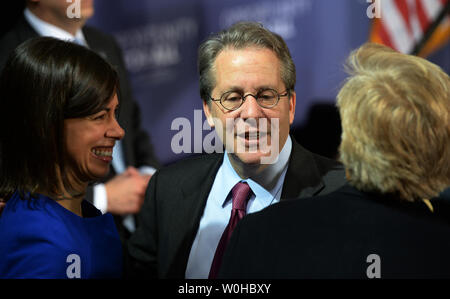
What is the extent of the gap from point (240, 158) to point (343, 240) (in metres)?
0.40

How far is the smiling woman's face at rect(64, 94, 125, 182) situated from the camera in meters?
1.56

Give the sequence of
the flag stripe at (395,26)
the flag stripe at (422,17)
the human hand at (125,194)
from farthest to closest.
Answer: the flag stripe at (422,17), the flag stripe at (395,26), the human hand at (125,194)

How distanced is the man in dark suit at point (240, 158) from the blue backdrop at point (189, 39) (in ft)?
4.01

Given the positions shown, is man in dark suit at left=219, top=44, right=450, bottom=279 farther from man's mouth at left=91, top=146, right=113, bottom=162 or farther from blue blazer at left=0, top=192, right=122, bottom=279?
man's mouth at left=91, top=146, right=113, bottom=162

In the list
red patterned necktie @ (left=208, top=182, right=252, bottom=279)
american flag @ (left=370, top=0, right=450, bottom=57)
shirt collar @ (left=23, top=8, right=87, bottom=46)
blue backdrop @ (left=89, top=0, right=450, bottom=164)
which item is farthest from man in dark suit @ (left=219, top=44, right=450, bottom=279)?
american flag @ (left=370, top=0, right=450, bottom=57)

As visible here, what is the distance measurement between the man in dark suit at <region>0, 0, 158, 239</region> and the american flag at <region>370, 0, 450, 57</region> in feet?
6.01

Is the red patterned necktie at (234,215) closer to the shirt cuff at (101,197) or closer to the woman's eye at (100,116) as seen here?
the woman's eye at (100,116)

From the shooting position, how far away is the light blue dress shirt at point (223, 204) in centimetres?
160

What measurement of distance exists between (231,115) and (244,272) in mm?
446

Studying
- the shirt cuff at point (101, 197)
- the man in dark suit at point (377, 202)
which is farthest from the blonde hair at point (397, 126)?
the shirt cuff at point (101, 197)

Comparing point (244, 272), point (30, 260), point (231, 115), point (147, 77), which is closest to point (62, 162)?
point (30, 260)

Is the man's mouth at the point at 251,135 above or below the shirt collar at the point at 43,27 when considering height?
below

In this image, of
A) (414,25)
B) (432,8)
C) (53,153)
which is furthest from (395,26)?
(53,153)

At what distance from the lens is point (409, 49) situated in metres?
3.78
